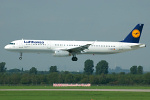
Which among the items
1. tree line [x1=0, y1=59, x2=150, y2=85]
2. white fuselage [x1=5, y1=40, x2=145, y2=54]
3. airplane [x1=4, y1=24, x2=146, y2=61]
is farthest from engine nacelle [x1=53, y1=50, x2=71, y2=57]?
tree line [x1=0, y1=59, x2=150, y2=85]

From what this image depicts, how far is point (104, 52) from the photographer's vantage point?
85375mm

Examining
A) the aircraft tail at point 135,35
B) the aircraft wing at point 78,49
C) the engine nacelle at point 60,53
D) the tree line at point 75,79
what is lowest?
the tree line at point 75,79

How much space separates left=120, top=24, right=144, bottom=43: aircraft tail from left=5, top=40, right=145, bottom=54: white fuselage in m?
2.30

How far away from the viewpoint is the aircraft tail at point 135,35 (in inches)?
3533

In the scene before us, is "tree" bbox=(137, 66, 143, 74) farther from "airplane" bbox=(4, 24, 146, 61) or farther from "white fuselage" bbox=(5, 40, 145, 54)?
"white fuselage" bbox=(5, 40, 145, 54)

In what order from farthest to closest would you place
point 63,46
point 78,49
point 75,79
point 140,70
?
point 140,70 < point 75,79 < point 63,46 < point 78,49

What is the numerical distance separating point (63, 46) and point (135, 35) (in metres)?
18.6

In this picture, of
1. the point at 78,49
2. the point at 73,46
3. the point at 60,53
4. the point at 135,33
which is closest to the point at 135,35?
the point at 135,33

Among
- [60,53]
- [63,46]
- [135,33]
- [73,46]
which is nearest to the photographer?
[60,53]

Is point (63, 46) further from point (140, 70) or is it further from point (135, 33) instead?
point (140, 70)

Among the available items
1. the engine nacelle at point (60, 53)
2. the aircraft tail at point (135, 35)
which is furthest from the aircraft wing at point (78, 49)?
the aircraft tail at point (135, 35)

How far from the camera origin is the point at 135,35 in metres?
91.0

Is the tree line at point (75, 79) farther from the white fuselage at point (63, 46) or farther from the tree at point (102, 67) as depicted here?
the tree at point (102, 67)

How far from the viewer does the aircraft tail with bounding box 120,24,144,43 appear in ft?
294
